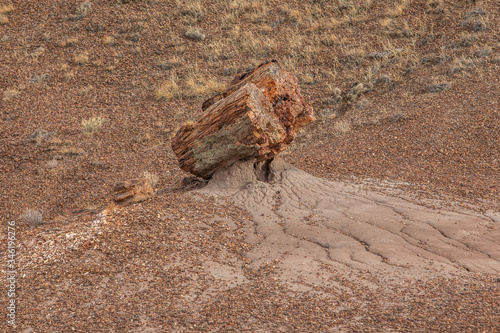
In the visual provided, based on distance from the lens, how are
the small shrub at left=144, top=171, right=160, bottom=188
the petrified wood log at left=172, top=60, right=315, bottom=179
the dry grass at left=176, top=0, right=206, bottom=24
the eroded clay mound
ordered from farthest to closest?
the dry grass at left=176, top=0, right=206, bottom=24
the small shrub at left=144, top=171, right=160, bottom=188
the petrified wood log at left=172, top=60, right=315, bottom=179
the eroded clay mound

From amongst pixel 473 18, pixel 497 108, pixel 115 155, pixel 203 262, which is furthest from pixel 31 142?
pixel 473 18

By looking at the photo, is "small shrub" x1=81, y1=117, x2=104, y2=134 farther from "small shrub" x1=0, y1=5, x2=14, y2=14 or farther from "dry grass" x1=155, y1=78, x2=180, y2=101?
"small shrub" x1=0, y1=5, x2=14, y2=14

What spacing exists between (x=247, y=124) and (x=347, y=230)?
249cm

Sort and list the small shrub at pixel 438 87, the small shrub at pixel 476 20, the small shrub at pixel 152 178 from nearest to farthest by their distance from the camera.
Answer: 1. the small shrub at pixel 152 178
2. the small shrub at pixel 438 87
3. the small shrub at pixel 476 20

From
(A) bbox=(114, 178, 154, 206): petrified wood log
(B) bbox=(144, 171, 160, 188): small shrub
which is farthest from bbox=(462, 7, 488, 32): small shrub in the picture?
(A) bbox=(114, 178, 154, 206): petrified wood log

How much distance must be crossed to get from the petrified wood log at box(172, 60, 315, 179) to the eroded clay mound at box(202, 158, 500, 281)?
0.44m

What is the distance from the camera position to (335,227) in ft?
24.9

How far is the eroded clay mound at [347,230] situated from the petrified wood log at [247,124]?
0.44 m

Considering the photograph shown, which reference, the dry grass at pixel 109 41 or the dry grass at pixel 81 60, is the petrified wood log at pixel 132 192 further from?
the dry grass at pixel 109 41

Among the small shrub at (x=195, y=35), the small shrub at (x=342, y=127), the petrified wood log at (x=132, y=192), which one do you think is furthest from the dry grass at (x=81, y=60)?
the petrified wood log at (x=132, y=192)

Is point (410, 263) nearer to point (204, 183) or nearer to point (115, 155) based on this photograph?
point (204, 183)

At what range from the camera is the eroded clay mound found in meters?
6.58

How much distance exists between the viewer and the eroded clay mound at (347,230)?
21.6 ft

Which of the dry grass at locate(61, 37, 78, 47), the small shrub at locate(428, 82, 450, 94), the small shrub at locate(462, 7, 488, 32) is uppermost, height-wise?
the small shrub at locate(462, 7, 488, 32)
